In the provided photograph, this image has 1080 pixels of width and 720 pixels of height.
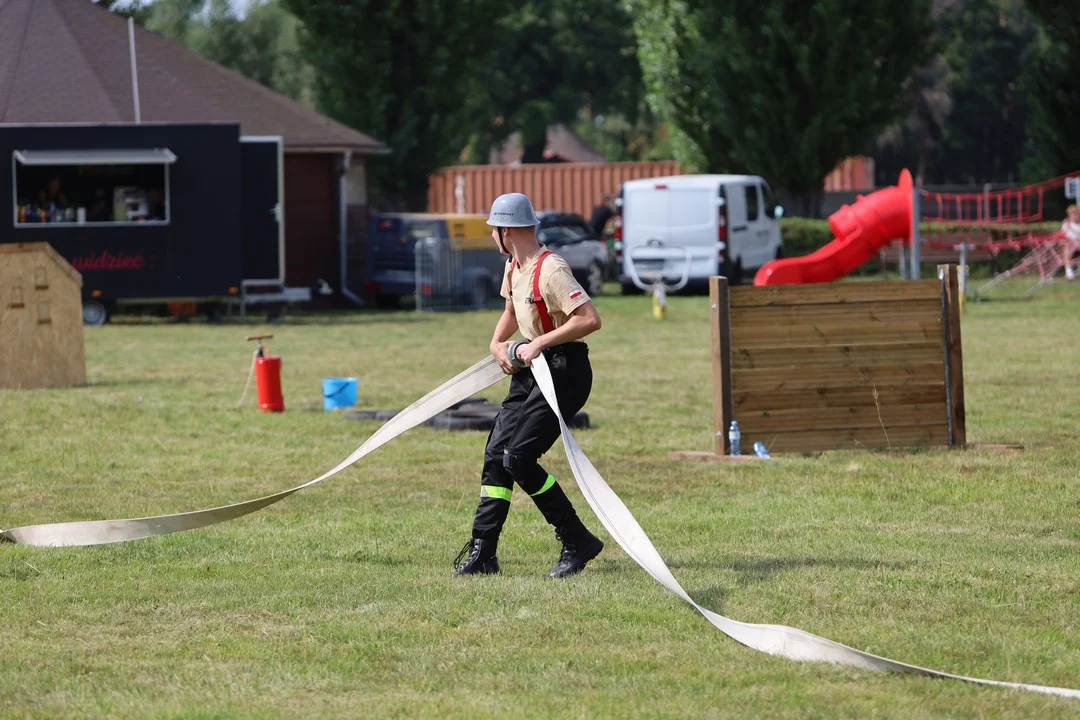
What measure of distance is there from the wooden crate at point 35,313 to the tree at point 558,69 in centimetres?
4890

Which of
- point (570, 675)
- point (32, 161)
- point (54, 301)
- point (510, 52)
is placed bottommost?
point (570, 675)

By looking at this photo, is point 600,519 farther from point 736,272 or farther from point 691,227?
point 736,272

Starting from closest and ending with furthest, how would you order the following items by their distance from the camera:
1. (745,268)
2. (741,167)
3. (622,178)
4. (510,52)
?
(745,268), (741,167), (622,178), (510,52)

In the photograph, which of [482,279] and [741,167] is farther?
[741,167]

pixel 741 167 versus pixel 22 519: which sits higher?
pixel 741 167

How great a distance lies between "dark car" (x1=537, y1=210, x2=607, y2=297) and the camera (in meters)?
32.4

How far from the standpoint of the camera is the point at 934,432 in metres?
11.2

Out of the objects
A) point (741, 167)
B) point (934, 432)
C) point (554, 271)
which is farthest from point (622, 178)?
point (554, 271)

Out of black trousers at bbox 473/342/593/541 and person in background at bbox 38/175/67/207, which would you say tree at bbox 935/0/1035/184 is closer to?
person in background at bbox 38/175/67/207

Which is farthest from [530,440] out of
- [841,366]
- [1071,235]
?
[1071,235]

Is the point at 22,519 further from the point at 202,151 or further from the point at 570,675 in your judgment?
the point at 202,151

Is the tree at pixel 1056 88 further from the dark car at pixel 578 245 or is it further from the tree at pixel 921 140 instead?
the tree at pixel 921 140

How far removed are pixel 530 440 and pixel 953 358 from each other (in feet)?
16.4

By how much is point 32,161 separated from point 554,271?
1983 centimetres
